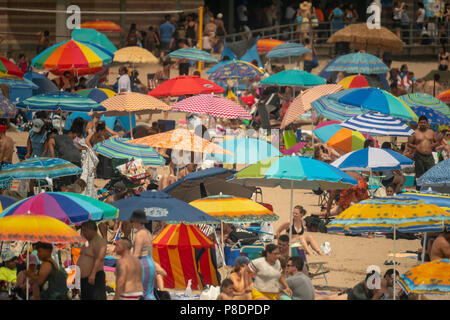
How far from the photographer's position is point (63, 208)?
40.9ft

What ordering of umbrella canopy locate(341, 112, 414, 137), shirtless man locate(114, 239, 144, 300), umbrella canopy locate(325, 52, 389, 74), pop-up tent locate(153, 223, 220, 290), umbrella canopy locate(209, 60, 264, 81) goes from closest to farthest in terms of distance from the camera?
shirtless man locate(114, 239, 144, 300) → pop-up tent locate(153, 223, 220, 290) → umbrella canopy locate(341, 112, 414, 137) → umbrella canopy locate(209, 60, 264, 81) → umbrella canopy locate(325, 52, 389, 74)

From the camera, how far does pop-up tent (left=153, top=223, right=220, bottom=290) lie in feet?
45.8

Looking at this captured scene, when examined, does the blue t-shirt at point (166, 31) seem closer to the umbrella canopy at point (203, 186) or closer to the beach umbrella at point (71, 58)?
the beach umbrella at point (71, 58)

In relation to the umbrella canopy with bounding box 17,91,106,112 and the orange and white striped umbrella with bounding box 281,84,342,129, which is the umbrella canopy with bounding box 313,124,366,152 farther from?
the umbrella canopy with bounding box 17,91,106,112

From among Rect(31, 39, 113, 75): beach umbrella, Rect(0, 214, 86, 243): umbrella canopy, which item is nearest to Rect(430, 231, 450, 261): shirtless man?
Rect(0, 214, 86, 243): umbrella canopy

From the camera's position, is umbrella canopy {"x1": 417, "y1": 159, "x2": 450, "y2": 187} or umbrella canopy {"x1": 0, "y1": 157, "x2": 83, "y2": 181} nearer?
umbrella canopy {"x1": 0, "y1": 157, "x2": 83, "y2": 181}

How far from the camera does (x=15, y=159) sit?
21297 millimetres

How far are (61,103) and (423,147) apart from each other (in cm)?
649

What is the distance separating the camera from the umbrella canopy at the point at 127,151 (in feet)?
55.9

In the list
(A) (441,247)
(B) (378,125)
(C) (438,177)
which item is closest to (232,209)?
(A) (441,247)

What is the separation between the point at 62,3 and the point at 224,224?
62.0 ft

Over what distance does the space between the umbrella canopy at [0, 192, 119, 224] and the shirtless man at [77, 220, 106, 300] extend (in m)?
0.62

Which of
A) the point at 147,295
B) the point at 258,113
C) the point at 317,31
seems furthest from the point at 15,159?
the point at 317,31

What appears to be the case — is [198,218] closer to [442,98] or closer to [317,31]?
[442,98]
